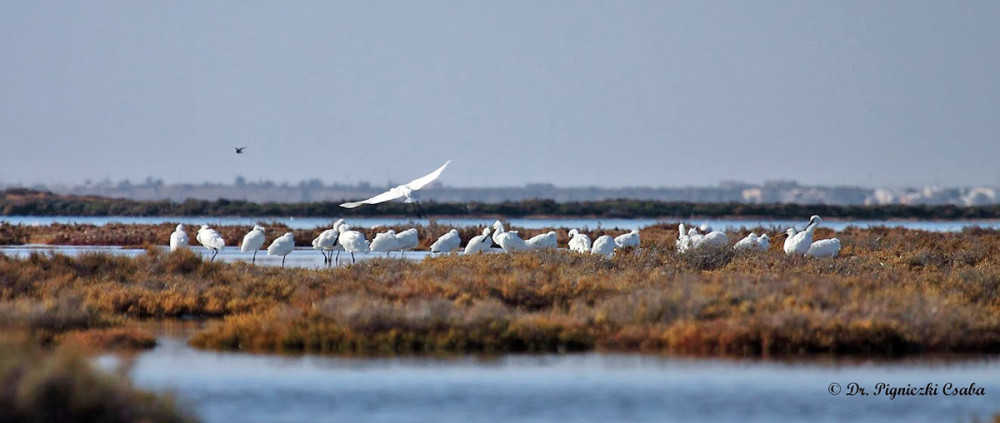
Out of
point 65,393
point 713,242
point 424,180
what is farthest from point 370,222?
point 65,393

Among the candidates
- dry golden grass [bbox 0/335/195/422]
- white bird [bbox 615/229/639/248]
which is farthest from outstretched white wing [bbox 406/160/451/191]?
dry golden grass [bbox 0/335/195/422]

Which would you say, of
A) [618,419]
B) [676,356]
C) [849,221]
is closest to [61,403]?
[618,419]

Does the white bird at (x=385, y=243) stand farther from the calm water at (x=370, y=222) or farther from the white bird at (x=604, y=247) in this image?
the calm water at (x=370, y=222)

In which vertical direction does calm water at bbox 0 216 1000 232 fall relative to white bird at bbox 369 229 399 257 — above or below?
below

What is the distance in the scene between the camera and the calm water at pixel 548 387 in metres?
10.9

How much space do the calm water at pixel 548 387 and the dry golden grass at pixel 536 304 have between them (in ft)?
2.09

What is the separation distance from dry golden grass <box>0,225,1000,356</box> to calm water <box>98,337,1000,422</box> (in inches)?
25.1

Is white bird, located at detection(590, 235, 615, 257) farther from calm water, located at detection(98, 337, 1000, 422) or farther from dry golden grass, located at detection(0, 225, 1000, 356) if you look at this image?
calm water, located at detection(98, 337, 1000, 422)

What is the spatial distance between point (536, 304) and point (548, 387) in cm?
572

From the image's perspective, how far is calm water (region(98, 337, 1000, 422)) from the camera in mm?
10914

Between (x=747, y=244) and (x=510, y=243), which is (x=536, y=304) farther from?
(x=510, y=243)

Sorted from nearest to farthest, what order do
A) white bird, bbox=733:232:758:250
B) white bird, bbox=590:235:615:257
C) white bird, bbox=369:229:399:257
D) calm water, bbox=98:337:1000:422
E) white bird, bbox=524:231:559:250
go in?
calm water, bbox=98:337:1000:422 → white bird, bbox=590:235:615:257 → white bird, bbox=733:232:758:250 → white bird, bbox=524:231:559:250 → white bird, bbox=369:229:399:257

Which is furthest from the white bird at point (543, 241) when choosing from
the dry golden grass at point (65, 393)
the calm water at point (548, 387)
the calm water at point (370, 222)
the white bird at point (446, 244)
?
the calm water at point (370, 222)

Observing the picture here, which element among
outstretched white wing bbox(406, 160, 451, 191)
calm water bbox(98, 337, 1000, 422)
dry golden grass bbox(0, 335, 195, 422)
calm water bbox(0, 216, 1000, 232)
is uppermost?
outstretched white wing bbox(406, 160, 451, 191)
